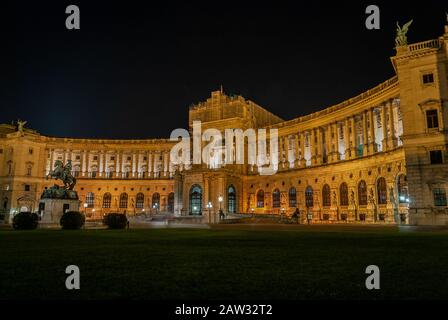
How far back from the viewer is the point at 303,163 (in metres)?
73.3

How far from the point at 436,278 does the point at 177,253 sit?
27.1 ft

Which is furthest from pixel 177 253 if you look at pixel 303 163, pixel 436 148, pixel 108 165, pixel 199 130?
pixel 108 165

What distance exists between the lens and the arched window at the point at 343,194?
6069cm

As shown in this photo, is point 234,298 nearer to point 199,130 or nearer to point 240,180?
point 240,180

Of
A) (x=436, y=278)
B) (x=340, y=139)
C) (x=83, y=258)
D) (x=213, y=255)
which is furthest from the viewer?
(x=340, y=139)

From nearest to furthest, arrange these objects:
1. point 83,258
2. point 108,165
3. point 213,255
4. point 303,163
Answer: point 83,258
point 213,255
point 303,163
point 108,165

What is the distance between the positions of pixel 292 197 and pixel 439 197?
1448 inches

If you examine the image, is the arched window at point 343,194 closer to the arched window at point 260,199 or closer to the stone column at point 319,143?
the stone column at point 319,143

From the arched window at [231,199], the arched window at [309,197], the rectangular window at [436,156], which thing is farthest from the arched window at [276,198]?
the rectangular window at [436,156]

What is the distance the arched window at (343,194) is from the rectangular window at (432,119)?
23.5 m

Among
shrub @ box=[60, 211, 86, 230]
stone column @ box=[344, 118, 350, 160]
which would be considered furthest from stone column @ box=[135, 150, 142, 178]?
shrub @ box=[60, 211, 86, 230]

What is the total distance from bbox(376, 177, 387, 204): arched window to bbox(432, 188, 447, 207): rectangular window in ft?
48.7

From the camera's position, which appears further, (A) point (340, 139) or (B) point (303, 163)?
(B) point (303, 163)

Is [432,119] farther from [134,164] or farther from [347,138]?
[134,164]
